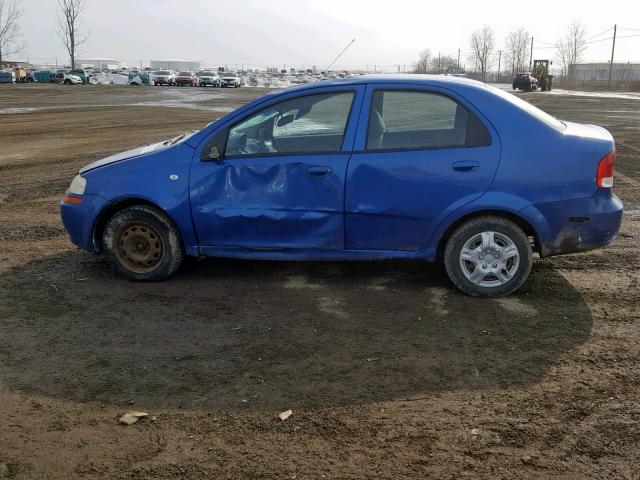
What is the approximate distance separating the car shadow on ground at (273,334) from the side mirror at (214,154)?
111 centimetres

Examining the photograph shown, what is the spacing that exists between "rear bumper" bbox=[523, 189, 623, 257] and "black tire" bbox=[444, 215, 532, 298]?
158 millimetres

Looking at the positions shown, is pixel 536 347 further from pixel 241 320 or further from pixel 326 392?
pixel 241 320

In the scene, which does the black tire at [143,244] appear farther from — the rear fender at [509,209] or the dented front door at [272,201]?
the rear fender at [509,209]

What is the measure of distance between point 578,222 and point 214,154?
3.00 metres

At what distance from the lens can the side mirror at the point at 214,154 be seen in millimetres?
5332

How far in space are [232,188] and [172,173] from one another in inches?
21.3

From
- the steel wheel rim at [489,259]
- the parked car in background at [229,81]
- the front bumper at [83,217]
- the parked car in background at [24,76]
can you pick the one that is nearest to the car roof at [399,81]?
the steel wheel rim at [489,259]

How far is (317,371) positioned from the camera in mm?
3959

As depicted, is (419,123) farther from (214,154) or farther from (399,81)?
(214,154)

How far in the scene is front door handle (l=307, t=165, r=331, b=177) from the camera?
16.9 feet

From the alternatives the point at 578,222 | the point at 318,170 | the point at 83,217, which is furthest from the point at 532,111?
the point at 83,217

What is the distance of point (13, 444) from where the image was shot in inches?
127

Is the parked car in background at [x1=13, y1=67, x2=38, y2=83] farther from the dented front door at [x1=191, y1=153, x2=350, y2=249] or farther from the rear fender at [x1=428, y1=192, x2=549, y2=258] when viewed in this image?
the rear fender at [x1=428, y1=192, x2=549, y2=258]

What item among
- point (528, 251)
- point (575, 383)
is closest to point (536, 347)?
point (575, 383)
